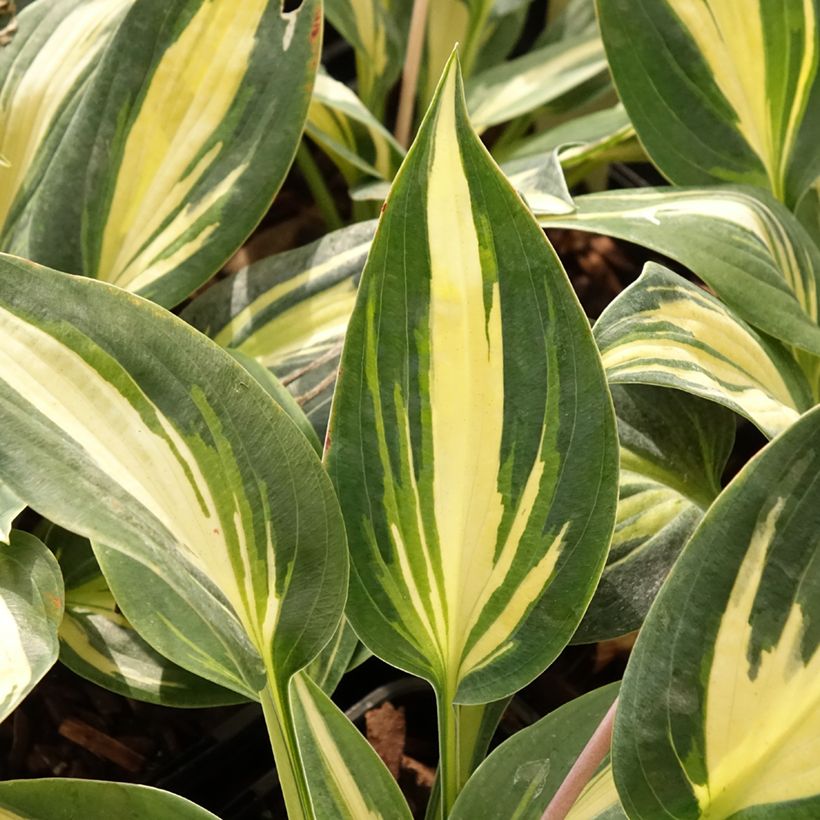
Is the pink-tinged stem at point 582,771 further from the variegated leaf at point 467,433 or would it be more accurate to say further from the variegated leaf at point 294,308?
the variegated leaf at point 294,308

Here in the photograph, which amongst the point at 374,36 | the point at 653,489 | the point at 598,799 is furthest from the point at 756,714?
the point at 374,36

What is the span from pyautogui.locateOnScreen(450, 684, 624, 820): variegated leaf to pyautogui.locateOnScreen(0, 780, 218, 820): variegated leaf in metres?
0.13

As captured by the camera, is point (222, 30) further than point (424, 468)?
Yes

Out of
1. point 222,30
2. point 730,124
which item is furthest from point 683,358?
point 222,30

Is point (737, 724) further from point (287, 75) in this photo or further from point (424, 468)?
point (287, 75)

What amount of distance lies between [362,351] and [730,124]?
0.41m

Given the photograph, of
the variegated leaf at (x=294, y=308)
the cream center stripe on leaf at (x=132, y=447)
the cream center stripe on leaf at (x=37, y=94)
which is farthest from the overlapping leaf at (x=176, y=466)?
the cream center stripe on leaf at (x=37, y=94)

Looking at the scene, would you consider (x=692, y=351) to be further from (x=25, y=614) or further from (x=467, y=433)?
(x=25, y=614)

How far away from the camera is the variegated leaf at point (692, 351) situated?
0.52 meters

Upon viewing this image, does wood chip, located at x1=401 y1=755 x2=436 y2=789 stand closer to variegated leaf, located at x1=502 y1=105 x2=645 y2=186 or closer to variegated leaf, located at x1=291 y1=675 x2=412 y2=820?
variegated leaf, located at x1=291 y1=675 x2=412 y2=820

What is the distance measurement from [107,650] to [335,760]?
197 mm

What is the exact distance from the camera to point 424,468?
46cm

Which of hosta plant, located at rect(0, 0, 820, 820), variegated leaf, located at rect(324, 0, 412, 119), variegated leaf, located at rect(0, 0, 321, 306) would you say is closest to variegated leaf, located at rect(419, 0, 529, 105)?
variegated leaf, located at rect(324, 0, 412, 119)

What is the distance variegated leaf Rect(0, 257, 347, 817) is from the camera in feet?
1.32
